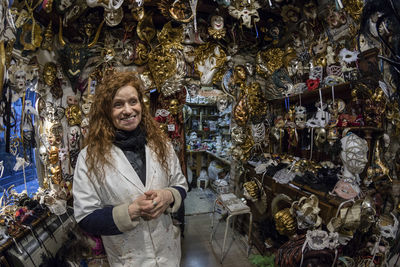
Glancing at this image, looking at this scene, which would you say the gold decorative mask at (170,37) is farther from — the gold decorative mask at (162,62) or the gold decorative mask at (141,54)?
the gold decorative mask at (141,54)

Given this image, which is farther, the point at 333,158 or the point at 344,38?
the point at 333,158

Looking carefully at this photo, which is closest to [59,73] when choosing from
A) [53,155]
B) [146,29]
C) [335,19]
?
[53,155]

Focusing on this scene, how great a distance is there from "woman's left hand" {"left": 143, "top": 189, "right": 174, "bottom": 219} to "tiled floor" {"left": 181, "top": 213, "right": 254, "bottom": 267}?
5.64ft

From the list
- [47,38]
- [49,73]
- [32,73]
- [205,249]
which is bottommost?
[205,249]

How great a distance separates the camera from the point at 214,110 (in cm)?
527

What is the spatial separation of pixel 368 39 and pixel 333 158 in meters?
1.20

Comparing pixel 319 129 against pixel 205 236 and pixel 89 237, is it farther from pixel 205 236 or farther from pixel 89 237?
pixel 89 237

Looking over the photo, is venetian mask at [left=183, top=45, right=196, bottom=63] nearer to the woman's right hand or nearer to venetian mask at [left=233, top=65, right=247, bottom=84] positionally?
venetian mask at [left=233, top=65, right=247, bottom=84]

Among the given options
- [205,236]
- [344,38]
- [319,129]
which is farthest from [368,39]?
[205,236]

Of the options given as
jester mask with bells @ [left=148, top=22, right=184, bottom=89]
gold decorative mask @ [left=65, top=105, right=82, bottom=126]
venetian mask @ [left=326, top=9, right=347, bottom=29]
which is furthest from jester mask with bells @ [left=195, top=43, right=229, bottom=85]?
gold decorative mask @ [left=65, top=105, right=82, bottom=126]

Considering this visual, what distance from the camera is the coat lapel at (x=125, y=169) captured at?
985 mm

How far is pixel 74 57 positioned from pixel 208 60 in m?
1.70

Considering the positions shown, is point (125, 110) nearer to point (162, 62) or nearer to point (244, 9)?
point (162, 62)

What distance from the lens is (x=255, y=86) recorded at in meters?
2.76
